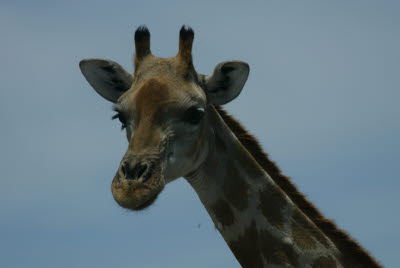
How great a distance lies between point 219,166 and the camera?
1148 cm

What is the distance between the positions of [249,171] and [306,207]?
46.6 inches

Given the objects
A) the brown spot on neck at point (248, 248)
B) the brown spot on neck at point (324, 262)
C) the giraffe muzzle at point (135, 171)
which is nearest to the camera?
the giraffe muzzle at point (135, 171)

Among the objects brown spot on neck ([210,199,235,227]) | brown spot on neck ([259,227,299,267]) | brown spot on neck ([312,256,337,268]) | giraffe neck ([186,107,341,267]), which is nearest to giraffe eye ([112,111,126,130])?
giraffe neck ([186,107,341,267])

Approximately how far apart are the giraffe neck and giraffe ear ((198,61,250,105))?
0.42m

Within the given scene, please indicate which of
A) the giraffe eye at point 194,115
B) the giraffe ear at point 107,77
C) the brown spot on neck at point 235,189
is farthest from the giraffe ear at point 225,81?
the giraffe ear at point 107,77

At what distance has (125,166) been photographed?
386 inches

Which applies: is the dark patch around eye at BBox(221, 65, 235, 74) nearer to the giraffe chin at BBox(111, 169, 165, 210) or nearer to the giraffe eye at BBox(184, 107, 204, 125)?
the giraffe eye at BBox(184, 107, 204, 125)

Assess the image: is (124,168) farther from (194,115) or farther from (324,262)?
(324,262)

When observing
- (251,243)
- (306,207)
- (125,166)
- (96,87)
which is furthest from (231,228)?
(96,87)

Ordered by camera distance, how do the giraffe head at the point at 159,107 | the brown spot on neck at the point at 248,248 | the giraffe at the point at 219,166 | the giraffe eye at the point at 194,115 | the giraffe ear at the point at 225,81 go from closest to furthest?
the giraffe head at the point at 159,107
the giraffe at the point at 219,166
the brown spot on neck at the point at 248,248
the giraffe eye at the point at 194,115
the giraffe ear at the point at 225,81

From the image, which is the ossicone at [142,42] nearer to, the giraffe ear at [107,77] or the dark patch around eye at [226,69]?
the giraffe ear at [107,77]

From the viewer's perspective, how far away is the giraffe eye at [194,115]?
10.9 m

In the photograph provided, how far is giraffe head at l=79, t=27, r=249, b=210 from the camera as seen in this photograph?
987cm

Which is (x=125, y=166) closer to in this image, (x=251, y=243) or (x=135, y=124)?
(x=135, y=124)
